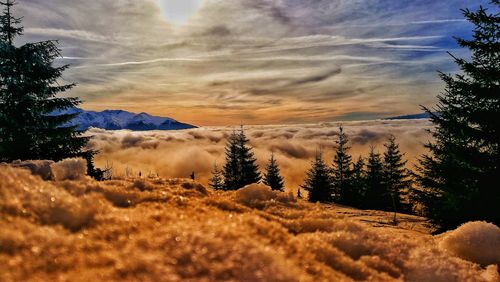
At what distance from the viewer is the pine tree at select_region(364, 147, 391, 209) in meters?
48.1

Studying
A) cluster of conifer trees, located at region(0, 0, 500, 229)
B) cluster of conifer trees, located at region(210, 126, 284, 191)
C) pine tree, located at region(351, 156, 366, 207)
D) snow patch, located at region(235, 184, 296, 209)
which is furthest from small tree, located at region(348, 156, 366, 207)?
snow patch, located at region(235, 184, 296, 209)

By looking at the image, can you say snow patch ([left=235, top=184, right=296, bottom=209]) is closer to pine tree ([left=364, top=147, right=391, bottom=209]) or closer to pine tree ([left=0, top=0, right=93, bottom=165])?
pine tree ([left=0, top=0, right=93, bottom=165])

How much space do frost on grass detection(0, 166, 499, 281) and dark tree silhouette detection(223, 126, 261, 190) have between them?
160 feet

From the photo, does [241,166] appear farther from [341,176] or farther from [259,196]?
[259,196]

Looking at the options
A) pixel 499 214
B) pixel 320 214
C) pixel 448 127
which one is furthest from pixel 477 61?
pixel 320 214

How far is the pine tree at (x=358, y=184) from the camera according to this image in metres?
51.0

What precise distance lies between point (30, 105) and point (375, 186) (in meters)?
46.4

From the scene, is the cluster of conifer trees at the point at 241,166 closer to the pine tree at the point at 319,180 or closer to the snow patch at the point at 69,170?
the pine tree at the point at 319,180

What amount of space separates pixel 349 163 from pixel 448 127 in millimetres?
47214

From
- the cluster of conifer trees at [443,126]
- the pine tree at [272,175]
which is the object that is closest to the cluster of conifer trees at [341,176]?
the pine tree at [272,175]

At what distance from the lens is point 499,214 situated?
12594mm

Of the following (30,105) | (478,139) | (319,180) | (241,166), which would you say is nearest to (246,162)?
(241,166)

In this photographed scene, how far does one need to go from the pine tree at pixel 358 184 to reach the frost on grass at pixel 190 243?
47.8m

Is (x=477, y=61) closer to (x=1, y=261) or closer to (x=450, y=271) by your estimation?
(x=450, y=271)
